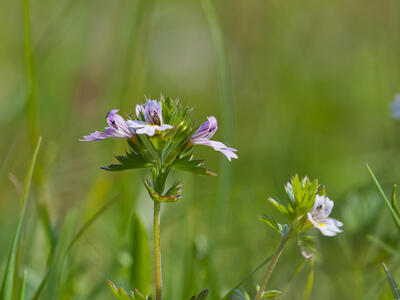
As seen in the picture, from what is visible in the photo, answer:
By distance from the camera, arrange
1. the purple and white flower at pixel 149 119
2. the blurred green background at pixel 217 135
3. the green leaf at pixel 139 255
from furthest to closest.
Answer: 1. the blurred green background at pixel 217 135
2. the green leaf at pixel 139 255
3. the purple and white flower at pixel 149 119

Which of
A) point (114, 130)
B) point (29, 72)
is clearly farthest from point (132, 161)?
point (29, 72)

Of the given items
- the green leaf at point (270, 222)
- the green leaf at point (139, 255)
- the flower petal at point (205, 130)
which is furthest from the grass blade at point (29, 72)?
the green leaf at point (270, 222)

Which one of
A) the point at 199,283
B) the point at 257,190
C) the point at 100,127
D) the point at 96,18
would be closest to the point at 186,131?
the point at 199,283

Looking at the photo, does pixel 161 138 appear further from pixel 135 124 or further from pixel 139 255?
pixel 139 255

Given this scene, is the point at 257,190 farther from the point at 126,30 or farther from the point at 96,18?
the point at 96,18

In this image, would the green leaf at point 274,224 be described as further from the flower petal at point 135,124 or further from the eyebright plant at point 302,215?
the flower petal at point 135,124

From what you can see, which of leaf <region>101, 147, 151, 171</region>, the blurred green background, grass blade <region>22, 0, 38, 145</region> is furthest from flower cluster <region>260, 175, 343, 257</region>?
grass blade <region>22, 0, 38, 145</region>
